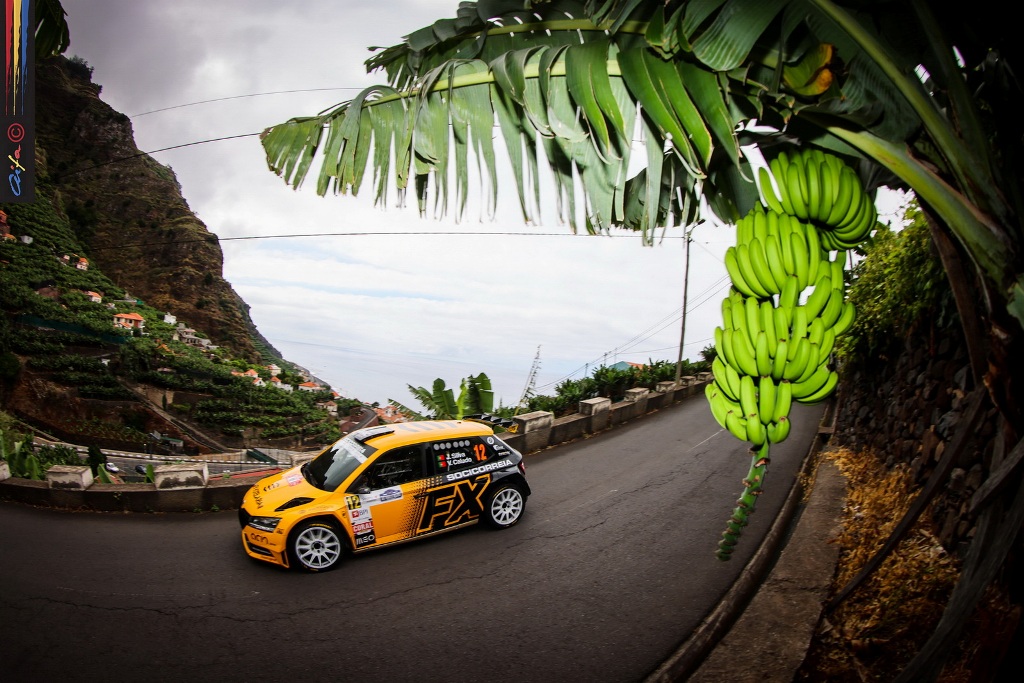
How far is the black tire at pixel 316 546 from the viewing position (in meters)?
3.94

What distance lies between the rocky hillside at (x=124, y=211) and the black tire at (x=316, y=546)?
278cm

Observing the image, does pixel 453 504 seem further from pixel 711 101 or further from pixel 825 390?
pixel 711 101

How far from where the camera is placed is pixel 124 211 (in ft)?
31.1

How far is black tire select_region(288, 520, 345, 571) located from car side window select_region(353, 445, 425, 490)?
428 mm

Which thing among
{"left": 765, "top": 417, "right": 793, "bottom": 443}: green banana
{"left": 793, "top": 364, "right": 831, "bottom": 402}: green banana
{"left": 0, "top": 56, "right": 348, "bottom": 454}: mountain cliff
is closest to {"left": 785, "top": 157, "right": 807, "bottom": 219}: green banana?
{"left": 793, "top": 364, "right": 831, "bottom": 402}: green banana

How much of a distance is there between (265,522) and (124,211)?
9.07m

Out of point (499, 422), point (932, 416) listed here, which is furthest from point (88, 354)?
point (932, 416)

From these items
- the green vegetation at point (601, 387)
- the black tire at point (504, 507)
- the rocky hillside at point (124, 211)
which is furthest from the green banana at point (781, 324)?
the green vegetation at point (601, 387)

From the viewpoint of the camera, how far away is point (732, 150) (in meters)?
0.98

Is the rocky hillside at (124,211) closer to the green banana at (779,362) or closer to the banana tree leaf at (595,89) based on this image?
the banana tree leaf at (595,89)

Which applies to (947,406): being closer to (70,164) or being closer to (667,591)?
(667,591)

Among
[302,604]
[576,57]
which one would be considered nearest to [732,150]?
[576,57]

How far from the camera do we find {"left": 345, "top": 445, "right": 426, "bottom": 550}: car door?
4.16 meters

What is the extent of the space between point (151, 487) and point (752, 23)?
6933 millimetres
